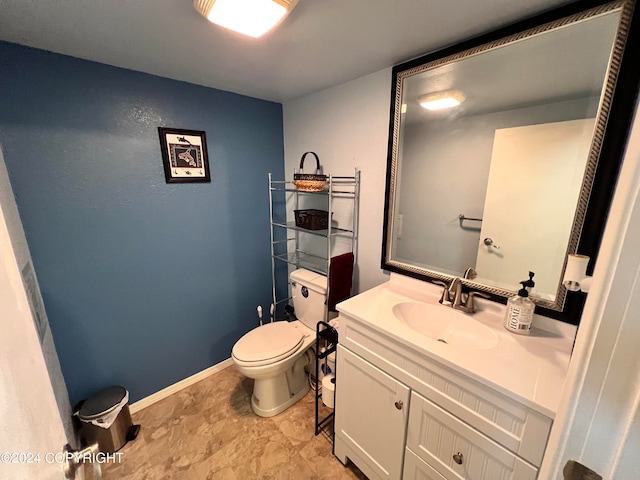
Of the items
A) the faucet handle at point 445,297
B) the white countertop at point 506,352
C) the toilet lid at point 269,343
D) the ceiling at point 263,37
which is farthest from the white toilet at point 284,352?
the ceiling at point 263,37

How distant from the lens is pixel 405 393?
3.45 feet

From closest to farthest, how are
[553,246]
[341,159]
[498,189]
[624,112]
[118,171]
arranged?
[624,112] < [553,246] < [498,189] < [118,171] < [341,159]

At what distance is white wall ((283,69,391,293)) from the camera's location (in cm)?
152

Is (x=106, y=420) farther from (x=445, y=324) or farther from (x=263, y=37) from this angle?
(x=263, y=37)

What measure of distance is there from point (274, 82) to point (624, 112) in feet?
5.32

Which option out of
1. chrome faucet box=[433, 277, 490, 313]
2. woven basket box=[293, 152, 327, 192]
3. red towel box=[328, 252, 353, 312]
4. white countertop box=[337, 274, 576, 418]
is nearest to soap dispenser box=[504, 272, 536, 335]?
white countertop box=[337, 274, 576, 418]

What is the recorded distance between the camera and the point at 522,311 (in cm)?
105

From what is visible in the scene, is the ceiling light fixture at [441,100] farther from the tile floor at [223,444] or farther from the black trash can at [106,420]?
the black trash can at [106,420]

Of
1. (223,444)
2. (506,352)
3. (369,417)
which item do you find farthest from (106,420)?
(506,352)

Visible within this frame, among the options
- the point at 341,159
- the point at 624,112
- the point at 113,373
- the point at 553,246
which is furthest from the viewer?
the point at 341,159

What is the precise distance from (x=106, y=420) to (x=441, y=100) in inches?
96.9

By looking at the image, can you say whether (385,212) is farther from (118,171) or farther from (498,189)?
(118,171)

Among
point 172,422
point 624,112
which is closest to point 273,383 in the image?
point 172,422

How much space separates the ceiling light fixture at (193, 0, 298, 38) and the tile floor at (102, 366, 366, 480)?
6.76 feet
